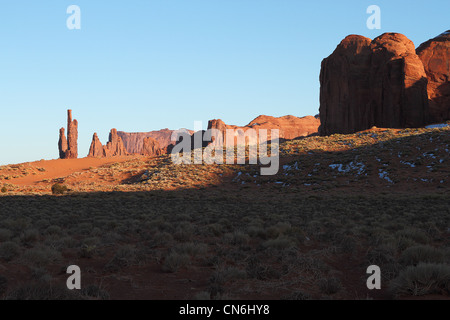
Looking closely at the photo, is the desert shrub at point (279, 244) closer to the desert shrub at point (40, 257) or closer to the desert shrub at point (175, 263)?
the desert shrub at point (175, 263)

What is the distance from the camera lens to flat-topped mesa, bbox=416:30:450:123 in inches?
2506

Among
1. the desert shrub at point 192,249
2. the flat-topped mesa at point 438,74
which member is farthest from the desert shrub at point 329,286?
the flat-topped mesa at point 438,74

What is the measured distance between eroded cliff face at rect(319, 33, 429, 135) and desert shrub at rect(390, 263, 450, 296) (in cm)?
6094

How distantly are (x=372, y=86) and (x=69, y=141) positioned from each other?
92.0 meters

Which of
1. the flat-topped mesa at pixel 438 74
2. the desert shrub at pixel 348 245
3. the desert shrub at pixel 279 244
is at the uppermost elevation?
the flat-topped mesa at pixel 438 74

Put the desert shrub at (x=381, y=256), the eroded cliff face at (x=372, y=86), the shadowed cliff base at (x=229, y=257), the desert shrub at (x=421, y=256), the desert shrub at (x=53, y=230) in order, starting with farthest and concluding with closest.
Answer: the eroded cliff face at (x=372, y=86) → the desert shrub at (x=53, y=230) → the desert shrub at (x=381, y=256) → the desert shrub at (x=421, y=256) → the shadowed cliff base at (x=229, y=257)

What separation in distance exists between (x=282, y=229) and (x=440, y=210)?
11959 millimetres

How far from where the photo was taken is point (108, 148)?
166 m

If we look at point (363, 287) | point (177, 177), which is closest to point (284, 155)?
point (177, 177)

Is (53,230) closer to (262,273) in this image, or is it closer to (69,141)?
(262,273)

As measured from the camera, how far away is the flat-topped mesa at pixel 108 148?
150 m

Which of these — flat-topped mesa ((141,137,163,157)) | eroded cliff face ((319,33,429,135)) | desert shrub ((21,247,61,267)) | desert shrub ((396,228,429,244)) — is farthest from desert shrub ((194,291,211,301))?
flat-topped mesa ((141,137,163,157))

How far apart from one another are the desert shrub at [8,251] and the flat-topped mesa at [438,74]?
68467 mm
